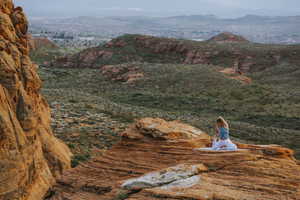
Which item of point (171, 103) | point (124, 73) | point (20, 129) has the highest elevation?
point (20, 129)

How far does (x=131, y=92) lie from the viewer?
56594mm

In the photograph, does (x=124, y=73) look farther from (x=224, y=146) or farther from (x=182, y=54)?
(x=224, y=146)

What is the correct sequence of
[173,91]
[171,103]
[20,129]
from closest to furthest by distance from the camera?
[20,129] → [171,103] → [173,91]

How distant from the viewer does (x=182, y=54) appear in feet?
300

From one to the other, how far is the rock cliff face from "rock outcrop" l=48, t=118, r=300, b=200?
1113 millimetres

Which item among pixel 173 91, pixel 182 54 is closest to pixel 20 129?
pixel 173 91

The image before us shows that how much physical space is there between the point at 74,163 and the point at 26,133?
4.90m

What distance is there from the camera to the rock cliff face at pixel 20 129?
35.8 feet

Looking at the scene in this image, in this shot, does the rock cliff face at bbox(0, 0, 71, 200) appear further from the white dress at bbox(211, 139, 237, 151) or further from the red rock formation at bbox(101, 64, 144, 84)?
the red rock formation at bbox(101, 64, 144, 84)

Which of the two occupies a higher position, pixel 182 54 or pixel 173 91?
pixel 182 54

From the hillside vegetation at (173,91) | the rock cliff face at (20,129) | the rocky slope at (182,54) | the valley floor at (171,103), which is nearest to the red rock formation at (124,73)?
the hillside vegetation at (173,91)

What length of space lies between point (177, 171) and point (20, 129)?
4850 millimetres

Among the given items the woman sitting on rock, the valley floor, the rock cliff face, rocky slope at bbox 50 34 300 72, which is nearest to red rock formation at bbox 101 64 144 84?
the valley floor

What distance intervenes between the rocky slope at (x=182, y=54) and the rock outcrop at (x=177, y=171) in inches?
2674
